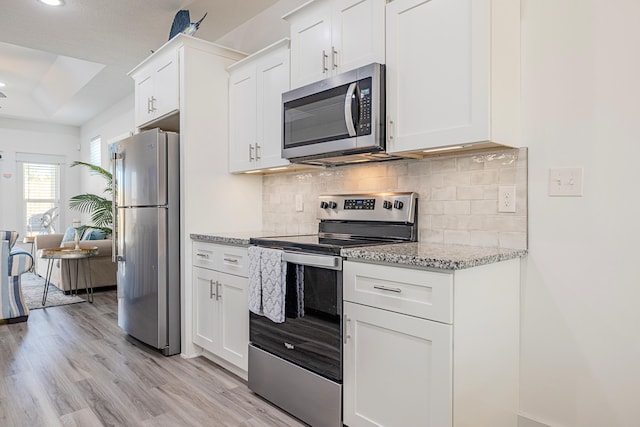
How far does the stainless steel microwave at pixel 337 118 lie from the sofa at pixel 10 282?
300cm

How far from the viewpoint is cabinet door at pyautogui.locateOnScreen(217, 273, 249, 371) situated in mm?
2521

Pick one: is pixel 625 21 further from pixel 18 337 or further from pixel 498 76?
pixel 18 337

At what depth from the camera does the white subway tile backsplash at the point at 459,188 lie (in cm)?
190

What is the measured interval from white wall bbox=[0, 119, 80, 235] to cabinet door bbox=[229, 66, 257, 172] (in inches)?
259

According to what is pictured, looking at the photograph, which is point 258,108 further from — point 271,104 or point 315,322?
point 315,322

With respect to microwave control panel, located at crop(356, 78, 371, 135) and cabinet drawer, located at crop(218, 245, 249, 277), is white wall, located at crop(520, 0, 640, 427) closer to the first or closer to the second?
microwave control panel, located at crop(356, 78, 371, 135)

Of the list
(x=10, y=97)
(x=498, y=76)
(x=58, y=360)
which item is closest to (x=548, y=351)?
(x=498, y=76)

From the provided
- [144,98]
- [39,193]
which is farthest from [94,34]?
[39,193]

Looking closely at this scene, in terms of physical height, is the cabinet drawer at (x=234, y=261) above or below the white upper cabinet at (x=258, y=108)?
below

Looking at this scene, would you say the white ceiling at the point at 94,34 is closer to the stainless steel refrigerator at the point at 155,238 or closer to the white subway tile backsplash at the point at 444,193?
the stainless steel refrigerator at the point at 155,238

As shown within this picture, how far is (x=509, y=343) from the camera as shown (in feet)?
5.96

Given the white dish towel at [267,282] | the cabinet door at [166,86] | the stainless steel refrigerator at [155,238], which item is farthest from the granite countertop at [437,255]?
the cabinet door at [166,86]

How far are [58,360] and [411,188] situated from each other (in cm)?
267

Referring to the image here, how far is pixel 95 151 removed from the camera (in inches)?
294
